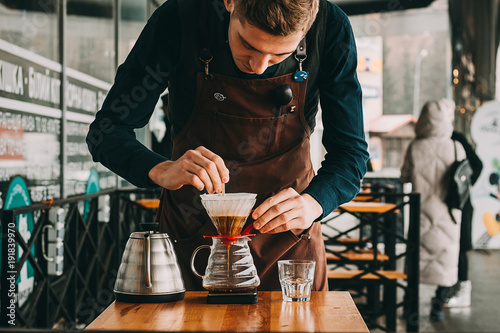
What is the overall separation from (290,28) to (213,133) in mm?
483

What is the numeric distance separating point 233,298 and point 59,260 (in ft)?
7.70

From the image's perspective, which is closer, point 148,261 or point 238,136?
point 148,261

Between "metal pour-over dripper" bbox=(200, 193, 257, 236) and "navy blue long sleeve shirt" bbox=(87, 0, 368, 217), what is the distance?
23 centimetres

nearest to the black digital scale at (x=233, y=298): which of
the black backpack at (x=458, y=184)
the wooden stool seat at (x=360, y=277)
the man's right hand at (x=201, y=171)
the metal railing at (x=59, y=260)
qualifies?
the man's right hand at (x=201, y=171)

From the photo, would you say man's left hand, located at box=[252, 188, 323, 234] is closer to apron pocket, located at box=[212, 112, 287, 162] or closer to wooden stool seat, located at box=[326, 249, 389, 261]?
apron pocket, located at box=[212, 112, 287, 162]

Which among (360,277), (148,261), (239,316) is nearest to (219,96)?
(148,261)

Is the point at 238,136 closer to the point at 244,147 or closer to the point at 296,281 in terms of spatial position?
the point at 244,147

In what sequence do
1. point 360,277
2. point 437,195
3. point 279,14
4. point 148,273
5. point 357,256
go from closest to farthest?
point 279,14 < point 148,273 < point 360,277 < point 357,256 < point 437,195

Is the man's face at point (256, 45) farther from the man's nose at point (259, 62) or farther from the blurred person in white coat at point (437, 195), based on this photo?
the blurred person in white coat at point (437, 195)

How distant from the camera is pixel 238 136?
5.88 feet

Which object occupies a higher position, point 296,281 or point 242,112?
point 242,112

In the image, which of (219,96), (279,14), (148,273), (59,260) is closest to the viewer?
(279,14)

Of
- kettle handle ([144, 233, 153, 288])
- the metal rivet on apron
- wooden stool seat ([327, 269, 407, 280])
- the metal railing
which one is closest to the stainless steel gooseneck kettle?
kettle handle ([144, 233, 153, 288])

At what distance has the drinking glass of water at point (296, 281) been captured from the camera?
1.53 m
